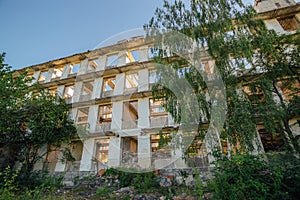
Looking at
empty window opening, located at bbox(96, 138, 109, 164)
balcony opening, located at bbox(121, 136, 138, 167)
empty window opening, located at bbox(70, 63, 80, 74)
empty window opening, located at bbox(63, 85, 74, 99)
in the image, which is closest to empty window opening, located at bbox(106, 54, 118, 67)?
empty window opening, located at bbox(70, 63, 80, 74)

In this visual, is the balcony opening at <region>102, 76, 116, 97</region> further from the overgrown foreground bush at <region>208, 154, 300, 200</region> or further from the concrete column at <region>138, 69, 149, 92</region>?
the overgrown foreground bush at <region>208, 154, 300, 200</region>

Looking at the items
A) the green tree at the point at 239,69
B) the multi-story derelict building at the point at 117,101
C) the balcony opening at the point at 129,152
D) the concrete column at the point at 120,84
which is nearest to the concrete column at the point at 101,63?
the multi-story derelict building at the point at 117,101

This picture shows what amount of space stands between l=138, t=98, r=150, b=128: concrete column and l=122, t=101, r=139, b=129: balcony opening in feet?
1.50

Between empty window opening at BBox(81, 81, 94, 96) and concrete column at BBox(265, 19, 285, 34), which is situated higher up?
concrete column at BBox(265, 19, 285, 34)

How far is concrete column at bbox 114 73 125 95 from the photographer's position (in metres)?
→ 12.0

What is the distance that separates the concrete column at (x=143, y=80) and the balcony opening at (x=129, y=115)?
1.31m

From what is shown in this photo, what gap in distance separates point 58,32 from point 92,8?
283 cm

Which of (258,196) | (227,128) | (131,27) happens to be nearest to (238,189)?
(258,196)

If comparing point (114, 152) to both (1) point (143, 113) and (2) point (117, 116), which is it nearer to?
(2) point (117, 116)

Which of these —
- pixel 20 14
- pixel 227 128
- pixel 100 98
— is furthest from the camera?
pixel 100 98

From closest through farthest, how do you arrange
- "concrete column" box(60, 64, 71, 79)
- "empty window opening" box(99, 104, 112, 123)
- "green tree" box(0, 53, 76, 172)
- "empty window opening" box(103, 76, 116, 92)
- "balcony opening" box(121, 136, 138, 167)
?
"green tree" box(0, 53, 76, 172)
"balcony opening" box(121, 136, 138, 167)
"empty window opening" box(99, 104, 112, 123)
"empty window opening" box(103, 76, 116, 92)
"concrete column" box(60, 64, 71, 79)

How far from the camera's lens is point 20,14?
26.3 feet

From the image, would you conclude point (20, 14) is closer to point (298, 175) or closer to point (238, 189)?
point (238, 189)

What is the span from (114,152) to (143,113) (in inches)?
126
